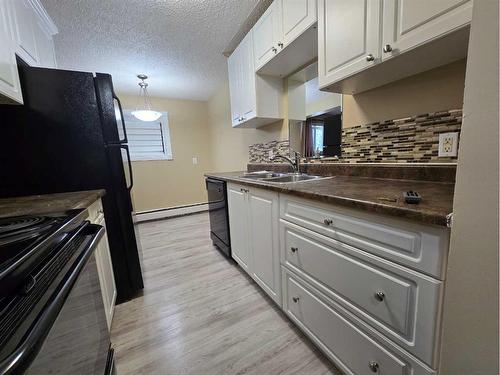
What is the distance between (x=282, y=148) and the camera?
2.24 meters

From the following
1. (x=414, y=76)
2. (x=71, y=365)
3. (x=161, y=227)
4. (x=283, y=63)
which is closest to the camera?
(x=71, y=365)

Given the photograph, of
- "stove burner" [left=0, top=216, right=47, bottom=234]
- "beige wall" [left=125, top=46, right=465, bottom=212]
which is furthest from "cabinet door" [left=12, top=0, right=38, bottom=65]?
"beige wall" [left=125, top=46, right=465, bottom=212]

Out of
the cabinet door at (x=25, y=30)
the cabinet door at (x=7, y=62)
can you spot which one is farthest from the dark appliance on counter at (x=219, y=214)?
Answer: the cabinet door at (x=25, y=30)

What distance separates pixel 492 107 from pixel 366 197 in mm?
461

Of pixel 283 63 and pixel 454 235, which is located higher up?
pixel 283 63

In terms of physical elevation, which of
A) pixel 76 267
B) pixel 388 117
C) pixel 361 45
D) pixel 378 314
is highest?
pixel 361 45

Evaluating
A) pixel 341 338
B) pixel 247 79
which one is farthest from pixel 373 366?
pixel 247 79

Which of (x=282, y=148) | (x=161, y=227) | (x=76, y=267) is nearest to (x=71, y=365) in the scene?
(x=76, y=267)

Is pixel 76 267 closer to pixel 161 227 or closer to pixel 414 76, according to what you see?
pixel 414 76

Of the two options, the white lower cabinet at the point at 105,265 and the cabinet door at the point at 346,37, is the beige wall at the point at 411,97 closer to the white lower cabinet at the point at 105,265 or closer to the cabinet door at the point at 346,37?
the cabinet door at the point at 346,37

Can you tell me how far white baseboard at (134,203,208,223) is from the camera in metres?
3.76

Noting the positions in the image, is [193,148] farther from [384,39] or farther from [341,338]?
[341,338]

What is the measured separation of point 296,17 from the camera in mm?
1404

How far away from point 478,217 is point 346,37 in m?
1.09
